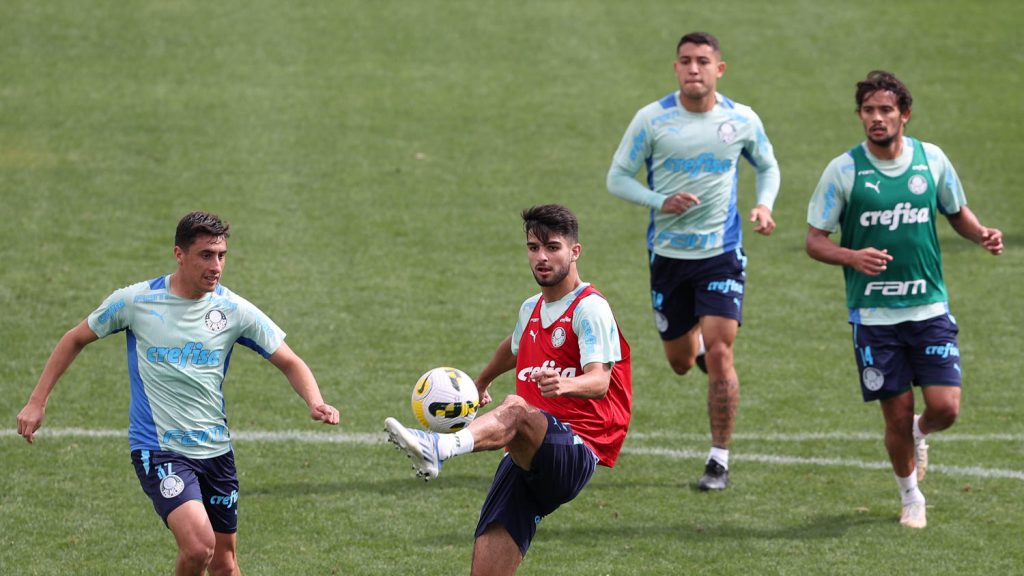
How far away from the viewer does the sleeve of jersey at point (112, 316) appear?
7.18 meters

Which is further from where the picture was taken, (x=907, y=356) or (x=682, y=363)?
(x=682, y=363)

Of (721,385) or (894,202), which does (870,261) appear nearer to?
(894,202)

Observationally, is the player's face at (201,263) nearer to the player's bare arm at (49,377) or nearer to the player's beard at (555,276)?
the player's bare arm at (49,377)

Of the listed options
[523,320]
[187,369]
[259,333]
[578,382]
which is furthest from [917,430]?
[187,369]

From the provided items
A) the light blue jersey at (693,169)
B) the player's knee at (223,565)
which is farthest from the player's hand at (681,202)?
the player's knee at (223,565)

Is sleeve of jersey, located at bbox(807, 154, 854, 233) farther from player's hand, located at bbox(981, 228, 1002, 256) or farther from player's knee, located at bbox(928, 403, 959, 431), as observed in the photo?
player's knee, located at bbox(928, 403, 959, 431)

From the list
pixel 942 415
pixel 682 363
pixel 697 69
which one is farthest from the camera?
pixel 682 363

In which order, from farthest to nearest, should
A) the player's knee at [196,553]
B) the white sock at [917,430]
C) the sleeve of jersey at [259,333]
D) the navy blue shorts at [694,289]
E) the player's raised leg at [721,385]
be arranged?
the navy blue shorts at [694,289], the player's raised leg at [721,385], the white sock at [917,430], the sleeve of jersey at [259,333], the player's knee at [196,553]

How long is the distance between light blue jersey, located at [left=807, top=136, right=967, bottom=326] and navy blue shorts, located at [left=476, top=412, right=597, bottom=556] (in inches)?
110

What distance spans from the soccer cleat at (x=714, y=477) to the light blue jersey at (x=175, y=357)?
3.69 metres

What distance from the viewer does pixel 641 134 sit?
33.7 ft

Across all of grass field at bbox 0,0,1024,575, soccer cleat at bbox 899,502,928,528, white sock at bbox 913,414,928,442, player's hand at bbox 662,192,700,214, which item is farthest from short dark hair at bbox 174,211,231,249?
white sock at bbox 913,414,928,442

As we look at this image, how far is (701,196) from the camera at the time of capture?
33.6 feet

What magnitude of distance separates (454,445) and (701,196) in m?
4.34
